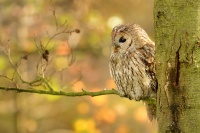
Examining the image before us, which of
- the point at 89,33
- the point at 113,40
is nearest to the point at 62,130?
the point at 89,33

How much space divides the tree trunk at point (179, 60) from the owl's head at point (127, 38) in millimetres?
1454

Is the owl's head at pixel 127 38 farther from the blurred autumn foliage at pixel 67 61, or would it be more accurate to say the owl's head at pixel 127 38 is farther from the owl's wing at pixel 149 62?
the blurred autumn foliage at pixel 67 61

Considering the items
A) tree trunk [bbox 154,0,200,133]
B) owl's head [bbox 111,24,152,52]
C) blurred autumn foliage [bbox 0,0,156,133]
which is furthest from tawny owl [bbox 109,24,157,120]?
blurred autumn foliage [bbox 0,0,156,133]

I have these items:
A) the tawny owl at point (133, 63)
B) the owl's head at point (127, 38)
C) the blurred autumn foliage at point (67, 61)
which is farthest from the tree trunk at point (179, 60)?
the blurred autumn foliage at point (67, 61)

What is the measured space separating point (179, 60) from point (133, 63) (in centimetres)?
139

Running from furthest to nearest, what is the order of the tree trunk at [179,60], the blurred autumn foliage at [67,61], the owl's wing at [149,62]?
the blurred autumn foliage at [67,61]
the owl's wing at [149,62]
the tree trunk at [179,60]

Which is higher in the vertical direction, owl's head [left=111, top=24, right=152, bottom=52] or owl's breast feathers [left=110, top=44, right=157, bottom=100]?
owl's head [left=111, top=24, right=152, bottom=52]

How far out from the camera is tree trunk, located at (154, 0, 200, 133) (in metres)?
2.27

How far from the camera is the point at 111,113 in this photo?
8.84 metres

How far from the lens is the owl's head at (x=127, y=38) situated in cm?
382

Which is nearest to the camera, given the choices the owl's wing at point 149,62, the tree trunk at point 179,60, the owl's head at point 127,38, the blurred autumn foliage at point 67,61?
the tree trunk at point 179,60

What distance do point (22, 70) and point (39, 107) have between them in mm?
1347

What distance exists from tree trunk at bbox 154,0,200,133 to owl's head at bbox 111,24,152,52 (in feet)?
4.77

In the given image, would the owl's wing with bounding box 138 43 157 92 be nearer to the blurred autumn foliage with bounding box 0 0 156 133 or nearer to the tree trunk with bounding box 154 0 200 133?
the tree trunk with bounding box 154 0 200 133
